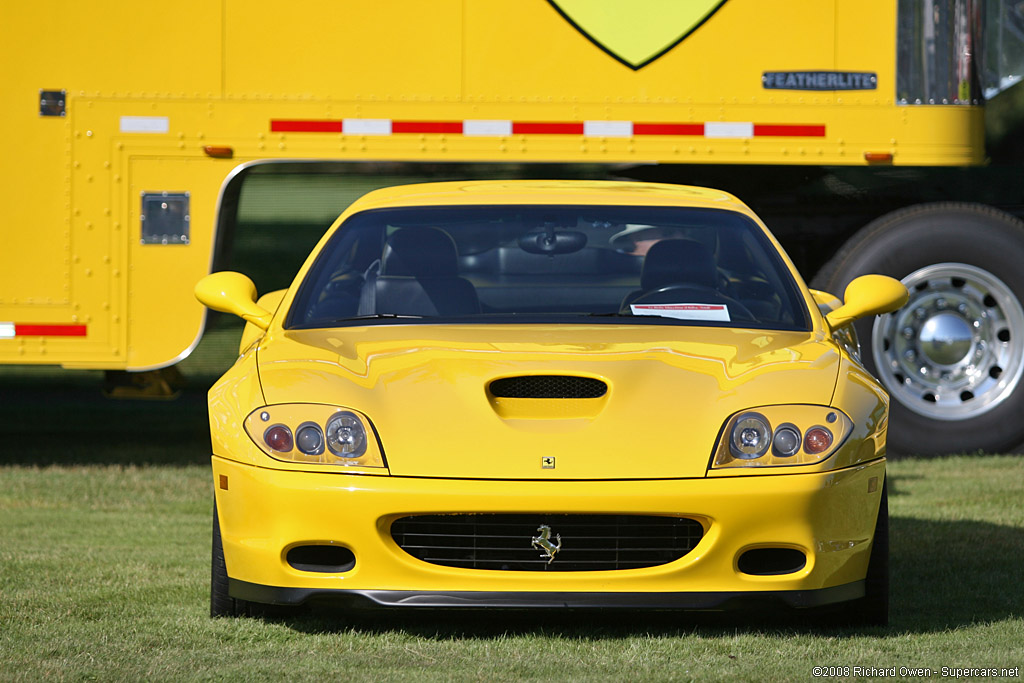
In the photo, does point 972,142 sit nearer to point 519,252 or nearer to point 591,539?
point 519,252

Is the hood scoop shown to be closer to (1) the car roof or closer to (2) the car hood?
(2) the car hood

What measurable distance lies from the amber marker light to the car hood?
3.48 metres

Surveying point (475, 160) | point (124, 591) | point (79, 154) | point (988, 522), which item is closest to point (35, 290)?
point (79, 154)

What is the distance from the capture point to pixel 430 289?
4.62 meters

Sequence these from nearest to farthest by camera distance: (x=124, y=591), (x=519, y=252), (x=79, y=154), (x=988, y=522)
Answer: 1. (x=124, y=591)
2. (x=519, y=252)
3. (x=988, y=522)
4. (x=79, y=154)

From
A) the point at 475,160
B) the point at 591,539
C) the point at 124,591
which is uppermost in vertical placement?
the point at 475,160

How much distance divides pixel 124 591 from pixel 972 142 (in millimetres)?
5210

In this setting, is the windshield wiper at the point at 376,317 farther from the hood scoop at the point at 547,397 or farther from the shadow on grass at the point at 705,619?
the shadow on grass at the point at 705,619

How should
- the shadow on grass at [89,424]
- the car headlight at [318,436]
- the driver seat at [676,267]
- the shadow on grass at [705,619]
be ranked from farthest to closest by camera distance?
the shadow on grass at [89,424] < the driver seat at [676,267] < the shadow on grass at [705,619] < the car headlight at [318,436]

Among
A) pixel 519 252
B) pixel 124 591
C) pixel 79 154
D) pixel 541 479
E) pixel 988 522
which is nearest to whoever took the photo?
pixel 541 479

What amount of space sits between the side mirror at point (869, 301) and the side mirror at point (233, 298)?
177 cm

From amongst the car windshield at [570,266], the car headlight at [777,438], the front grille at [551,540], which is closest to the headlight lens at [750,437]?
the car headlight at [777,438]

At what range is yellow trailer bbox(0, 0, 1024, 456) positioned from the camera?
732 cm

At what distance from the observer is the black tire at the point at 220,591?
3941 millimetres
